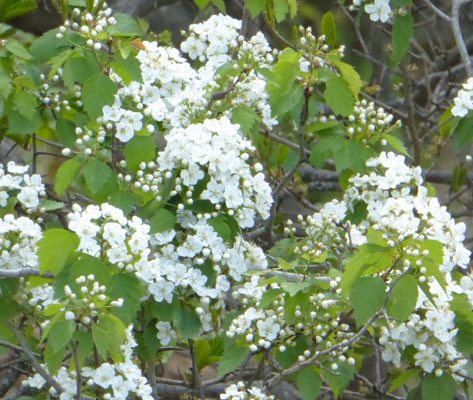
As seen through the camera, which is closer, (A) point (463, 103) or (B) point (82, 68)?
(B) point (82, 68)

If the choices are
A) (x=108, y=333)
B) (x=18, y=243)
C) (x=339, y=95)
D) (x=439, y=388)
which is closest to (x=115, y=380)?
(x=108, y=333)

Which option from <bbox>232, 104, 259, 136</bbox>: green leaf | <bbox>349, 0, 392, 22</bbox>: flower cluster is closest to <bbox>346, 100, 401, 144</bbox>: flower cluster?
<bbox>232, 104, 259, 136</bbox>: green leaf

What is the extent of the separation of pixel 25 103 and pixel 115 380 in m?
1.45

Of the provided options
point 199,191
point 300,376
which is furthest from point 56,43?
point 300,376

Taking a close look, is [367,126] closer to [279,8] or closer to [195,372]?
[279,8]

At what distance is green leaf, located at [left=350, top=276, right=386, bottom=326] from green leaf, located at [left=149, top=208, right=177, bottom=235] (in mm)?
764

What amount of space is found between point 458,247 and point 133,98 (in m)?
1.45

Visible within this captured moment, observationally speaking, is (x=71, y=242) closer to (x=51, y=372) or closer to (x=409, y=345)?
(x=51, y=372)

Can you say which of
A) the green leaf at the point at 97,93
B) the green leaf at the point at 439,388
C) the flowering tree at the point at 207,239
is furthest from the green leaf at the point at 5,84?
the green leaf at the point at 439,388

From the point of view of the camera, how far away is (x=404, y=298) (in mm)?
2676

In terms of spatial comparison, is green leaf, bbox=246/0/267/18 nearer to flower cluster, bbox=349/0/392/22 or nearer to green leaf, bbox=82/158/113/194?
flower cluster, bbox=349/0/392/22

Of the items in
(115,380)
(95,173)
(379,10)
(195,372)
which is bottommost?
(195,372)

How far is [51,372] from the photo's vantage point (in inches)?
111

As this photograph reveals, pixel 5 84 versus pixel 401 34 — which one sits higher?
pixel 401 34
